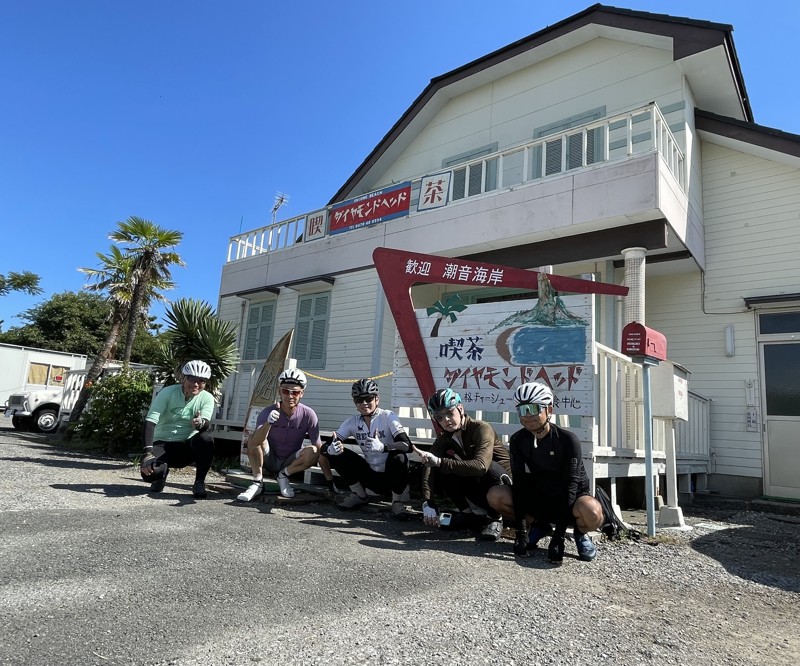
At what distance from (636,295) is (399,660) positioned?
6587 millimetres

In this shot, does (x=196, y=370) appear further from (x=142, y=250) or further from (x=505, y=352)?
(x=142, y=250)

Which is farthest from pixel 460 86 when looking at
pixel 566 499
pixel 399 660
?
pixel 399 660

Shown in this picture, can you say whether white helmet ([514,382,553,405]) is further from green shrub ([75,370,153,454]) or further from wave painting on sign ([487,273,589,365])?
green shrub ([75,370,153,454])

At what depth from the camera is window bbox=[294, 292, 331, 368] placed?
12117 mm

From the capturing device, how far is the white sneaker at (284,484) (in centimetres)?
567

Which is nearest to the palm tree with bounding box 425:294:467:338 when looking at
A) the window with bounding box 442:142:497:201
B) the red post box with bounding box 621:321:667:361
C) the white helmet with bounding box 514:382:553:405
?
the red post box with bounding box 621:321:667:361

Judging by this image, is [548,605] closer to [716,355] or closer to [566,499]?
[566,499]

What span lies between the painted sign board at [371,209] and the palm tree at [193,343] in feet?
12.7

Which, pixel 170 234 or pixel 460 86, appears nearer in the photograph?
pixel 460 86

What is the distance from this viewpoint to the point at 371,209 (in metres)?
11.2

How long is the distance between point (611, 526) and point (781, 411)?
5644 millimetres

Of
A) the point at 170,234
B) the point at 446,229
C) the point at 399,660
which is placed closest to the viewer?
the point at 399,660

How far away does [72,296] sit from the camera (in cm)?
3694

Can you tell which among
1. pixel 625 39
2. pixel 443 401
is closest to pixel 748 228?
pixel 625 39
